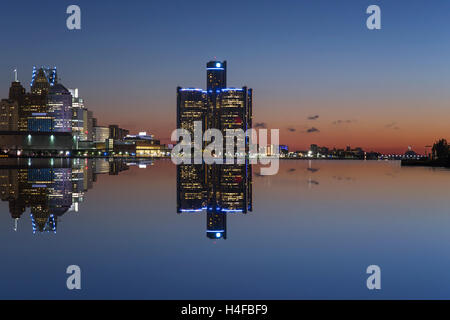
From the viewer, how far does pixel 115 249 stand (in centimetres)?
1218

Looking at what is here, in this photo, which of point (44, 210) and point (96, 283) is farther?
point (44, 210)

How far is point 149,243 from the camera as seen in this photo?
1316cm

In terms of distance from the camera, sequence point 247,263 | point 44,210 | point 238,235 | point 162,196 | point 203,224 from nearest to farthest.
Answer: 1. point 247,263
2. point 238,235
3. point 203,224
4. point 44,210
5. point 162,196

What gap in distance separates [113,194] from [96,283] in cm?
1922

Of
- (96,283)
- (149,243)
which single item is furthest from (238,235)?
(96,283)

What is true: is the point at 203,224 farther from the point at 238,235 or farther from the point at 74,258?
the point at 74,258

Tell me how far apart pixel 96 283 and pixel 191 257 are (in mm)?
2990

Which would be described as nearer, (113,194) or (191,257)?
(191,257)

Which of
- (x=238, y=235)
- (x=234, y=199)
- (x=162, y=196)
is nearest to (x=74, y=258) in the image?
(x=238, y=235)

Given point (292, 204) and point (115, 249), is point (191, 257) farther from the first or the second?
point (292, 204)

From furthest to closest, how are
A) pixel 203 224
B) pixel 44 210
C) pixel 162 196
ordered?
pixel 162 196
pixel 44 210
pixel 203 224

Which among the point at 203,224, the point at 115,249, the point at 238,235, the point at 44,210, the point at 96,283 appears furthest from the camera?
the point at 44,210
